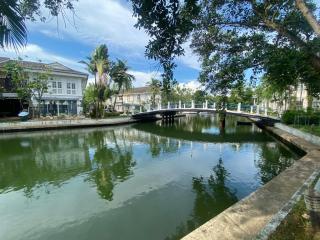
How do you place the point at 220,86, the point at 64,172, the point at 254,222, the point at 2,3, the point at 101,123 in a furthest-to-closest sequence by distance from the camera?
the point at 101,123, the point at 64,172, the point at 220,86, the point at 254,222, the point at 2,3

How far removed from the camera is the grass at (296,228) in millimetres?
3568

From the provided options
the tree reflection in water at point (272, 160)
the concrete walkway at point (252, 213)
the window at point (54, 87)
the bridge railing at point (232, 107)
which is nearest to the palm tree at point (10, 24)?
the concrete walkway at point (252, 213)

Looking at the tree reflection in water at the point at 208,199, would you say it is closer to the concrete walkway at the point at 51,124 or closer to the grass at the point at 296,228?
the grass at the point at 296,228

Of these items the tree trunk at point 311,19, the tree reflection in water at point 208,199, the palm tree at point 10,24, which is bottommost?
the tree reflection in water at point 208,199

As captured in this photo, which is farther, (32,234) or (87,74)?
(87,74)

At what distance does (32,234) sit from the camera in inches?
221

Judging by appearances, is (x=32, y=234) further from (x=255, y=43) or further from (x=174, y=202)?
(x=255, y=43)

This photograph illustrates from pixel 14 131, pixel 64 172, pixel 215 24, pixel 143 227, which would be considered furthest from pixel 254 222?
pixel 14 131

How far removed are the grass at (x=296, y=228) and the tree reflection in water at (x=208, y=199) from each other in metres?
2.23

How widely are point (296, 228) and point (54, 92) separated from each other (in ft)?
96.1

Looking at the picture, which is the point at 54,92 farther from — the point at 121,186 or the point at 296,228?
the point at 296,228

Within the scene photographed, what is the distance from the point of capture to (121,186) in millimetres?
8633

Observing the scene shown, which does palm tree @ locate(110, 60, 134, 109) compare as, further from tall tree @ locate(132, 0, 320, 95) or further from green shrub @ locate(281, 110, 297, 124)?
tall tree @ locate(132, 0, 320, 95)

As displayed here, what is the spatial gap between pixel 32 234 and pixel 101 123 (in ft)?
69.8
